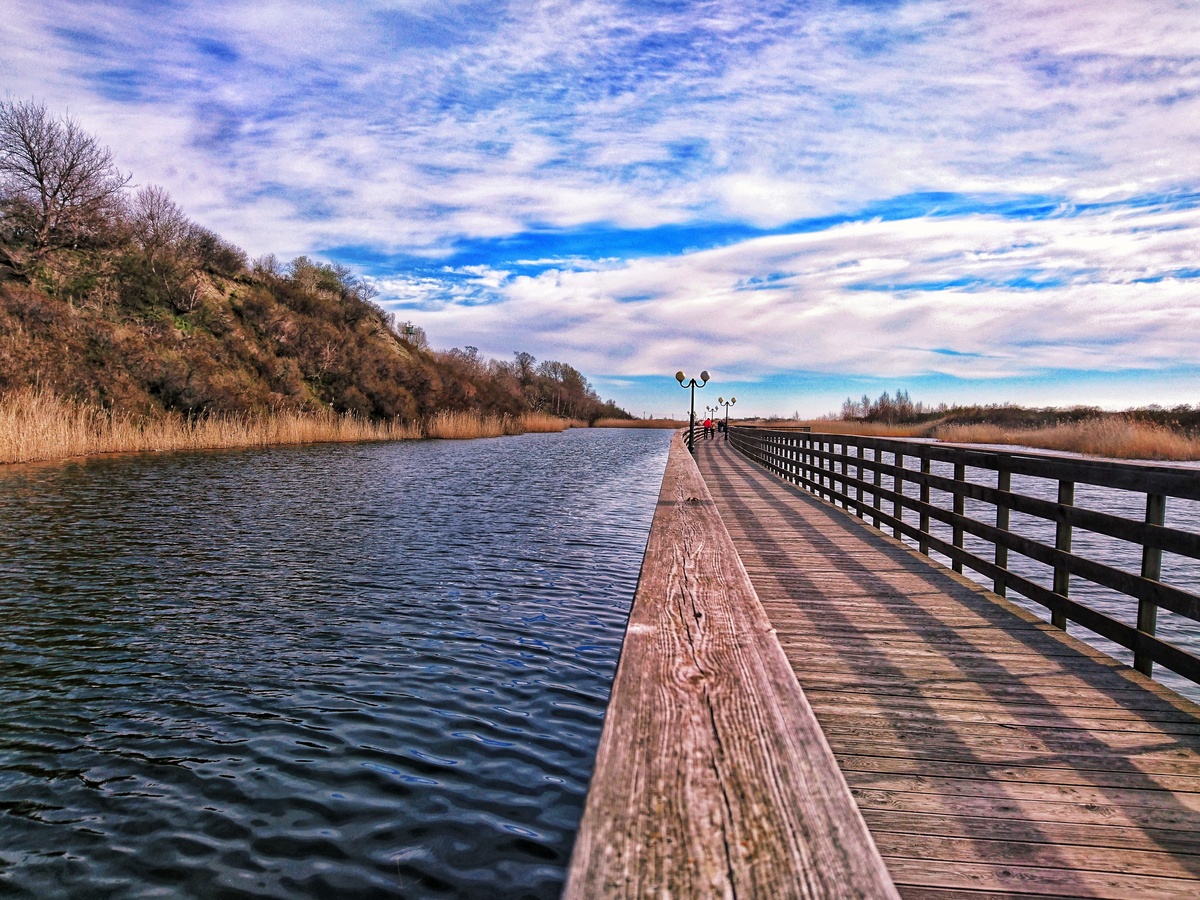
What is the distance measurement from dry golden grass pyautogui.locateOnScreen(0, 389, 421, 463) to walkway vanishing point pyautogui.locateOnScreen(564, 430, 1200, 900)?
20171 millimetres

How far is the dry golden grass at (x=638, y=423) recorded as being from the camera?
107 meters

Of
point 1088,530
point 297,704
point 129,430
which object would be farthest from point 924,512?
point 129,430

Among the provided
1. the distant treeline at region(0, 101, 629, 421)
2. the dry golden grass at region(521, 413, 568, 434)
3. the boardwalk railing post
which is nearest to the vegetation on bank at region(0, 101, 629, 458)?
the distant treeline at region(0, 101, 629, 421)

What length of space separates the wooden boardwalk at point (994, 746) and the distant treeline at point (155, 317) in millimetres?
26788

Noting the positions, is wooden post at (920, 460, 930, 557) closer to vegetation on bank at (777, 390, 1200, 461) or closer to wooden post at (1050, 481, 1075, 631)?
wooden post at (1050, 481, 1075, 631)

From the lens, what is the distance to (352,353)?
4406 cm

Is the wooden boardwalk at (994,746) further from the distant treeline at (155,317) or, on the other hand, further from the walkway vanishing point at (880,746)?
the distant treeline at (155,317)

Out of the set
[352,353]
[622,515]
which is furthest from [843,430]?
[622,515]

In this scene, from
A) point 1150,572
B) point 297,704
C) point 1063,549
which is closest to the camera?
point 1150,572

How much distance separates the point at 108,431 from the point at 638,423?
92.8m

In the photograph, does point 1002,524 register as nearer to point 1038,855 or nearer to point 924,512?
point 924,512

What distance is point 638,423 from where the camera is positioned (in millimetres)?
112000

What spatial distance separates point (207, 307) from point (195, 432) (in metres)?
17.2

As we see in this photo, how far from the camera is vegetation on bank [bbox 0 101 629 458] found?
83.8ft
